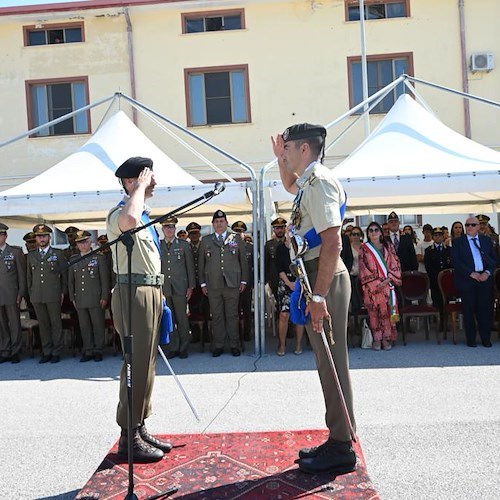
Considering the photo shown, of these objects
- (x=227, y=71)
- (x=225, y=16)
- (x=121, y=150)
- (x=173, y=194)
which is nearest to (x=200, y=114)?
(x=227, y=71)

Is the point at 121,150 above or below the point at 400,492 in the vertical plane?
above

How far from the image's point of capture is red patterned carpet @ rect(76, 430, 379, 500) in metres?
3.15

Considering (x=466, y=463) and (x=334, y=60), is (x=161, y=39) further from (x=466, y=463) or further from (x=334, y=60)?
(x=466, y=463)

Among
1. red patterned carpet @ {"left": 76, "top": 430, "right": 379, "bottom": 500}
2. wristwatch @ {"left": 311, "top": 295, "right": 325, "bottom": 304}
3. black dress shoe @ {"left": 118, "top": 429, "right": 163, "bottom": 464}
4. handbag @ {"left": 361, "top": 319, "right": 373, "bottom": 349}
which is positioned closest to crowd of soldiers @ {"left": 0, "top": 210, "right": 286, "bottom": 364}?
handbag @ {"left": 361, "top": 319, "right": 373, "bottom": 349}

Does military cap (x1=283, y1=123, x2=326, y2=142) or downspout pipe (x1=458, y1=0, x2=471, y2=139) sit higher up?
downspout pipe (x1=458, y1=0, x2=471, y2=139)

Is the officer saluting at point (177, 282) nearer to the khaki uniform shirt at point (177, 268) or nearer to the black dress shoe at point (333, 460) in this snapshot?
the khaki uniform shirt at point (177, 268)

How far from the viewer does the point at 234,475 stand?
3379 mm

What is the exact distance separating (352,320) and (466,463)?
468 centimetres

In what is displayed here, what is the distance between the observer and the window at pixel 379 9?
15117 millimetres

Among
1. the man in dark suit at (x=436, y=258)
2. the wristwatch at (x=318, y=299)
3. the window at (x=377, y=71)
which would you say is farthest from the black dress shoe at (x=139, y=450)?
the window at (x=377, y=71)

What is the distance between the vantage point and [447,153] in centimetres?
775

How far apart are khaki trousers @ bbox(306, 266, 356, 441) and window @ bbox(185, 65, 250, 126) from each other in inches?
495

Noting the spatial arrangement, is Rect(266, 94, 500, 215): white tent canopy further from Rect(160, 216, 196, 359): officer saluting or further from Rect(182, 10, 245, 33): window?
Rect(182, 10, 245, 33): window

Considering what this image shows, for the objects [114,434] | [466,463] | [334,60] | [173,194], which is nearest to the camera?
[466,463]
